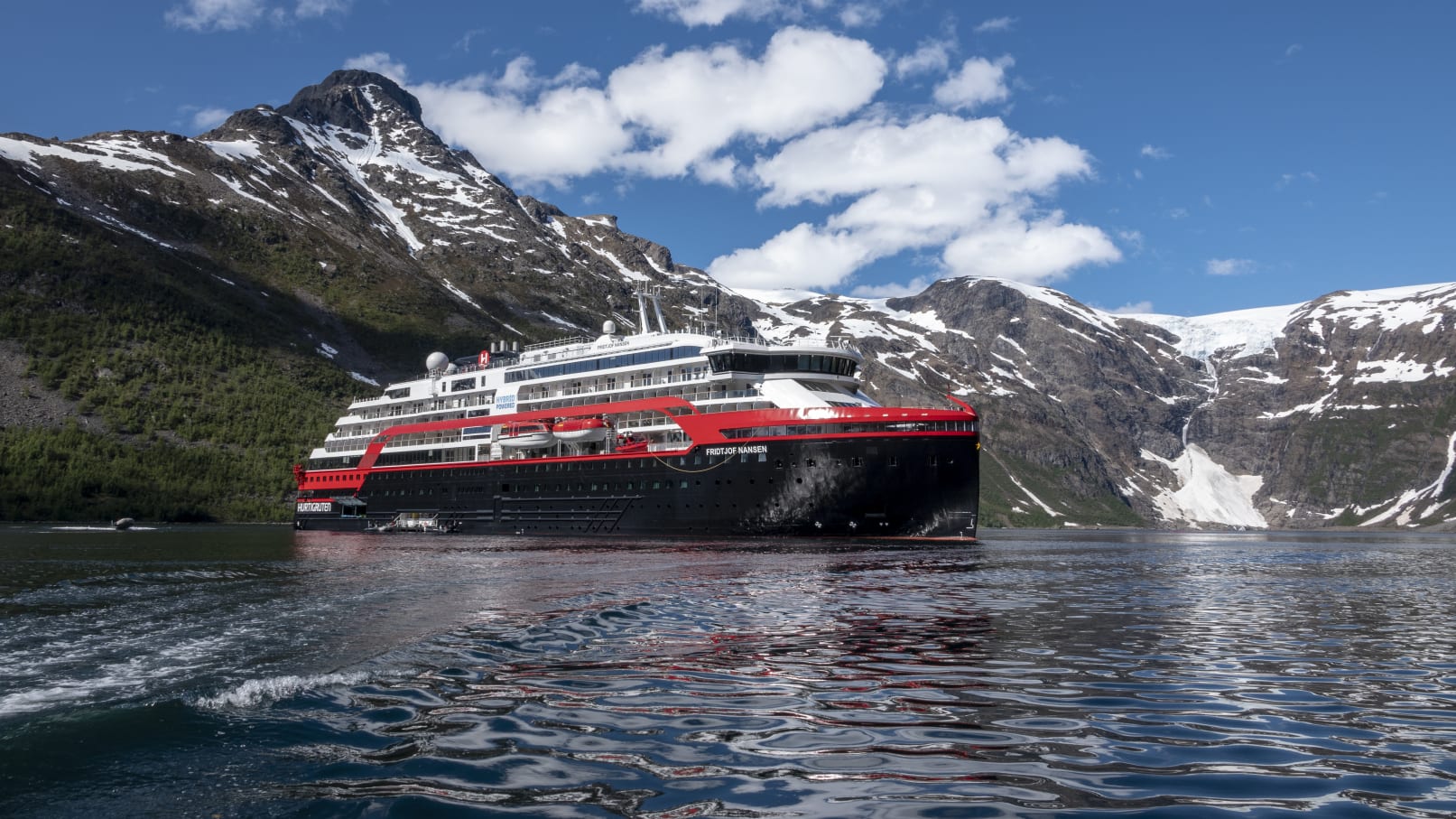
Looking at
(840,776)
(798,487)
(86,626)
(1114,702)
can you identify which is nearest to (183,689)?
(86,626)

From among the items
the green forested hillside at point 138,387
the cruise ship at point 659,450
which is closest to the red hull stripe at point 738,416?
the cruise ship at point 659,450

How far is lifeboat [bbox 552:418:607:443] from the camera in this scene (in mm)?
71625

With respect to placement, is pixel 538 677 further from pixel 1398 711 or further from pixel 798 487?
pixel 798 487

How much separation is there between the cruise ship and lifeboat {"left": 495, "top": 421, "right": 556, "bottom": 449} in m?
0.14

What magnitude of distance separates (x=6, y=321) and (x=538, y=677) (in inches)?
7131

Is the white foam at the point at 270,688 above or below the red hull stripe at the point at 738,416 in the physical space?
below

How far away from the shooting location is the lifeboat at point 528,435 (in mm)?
74625

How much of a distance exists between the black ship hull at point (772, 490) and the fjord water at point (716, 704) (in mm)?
31591

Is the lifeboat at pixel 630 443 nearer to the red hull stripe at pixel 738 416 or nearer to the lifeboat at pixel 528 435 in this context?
the red hull stripe at pixel 738 416

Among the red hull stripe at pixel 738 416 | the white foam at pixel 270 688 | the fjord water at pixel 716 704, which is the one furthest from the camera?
the red hull stripe at pixel 738 416

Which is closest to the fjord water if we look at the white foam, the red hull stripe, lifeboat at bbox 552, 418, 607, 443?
the white foam

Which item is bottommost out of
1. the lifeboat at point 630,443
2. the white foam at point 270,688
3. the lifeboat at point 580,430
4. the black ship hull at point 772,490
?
the white foam at point 270,688

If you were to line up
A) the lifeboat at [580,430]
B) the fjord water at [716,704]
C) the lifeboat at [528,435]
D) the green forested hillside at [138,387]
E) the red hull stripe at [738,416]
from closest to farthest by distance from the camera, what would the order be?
1. the fjord water at [716,704]
2. the red hull stripe at [738,416]
3. the lifeboat at [580,430]
4. the lifeboat at [528,435]
5. the green forested hillside at [138,387]

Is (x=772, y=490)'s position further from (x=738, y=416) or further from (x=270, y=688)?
(x=270, y=688)
